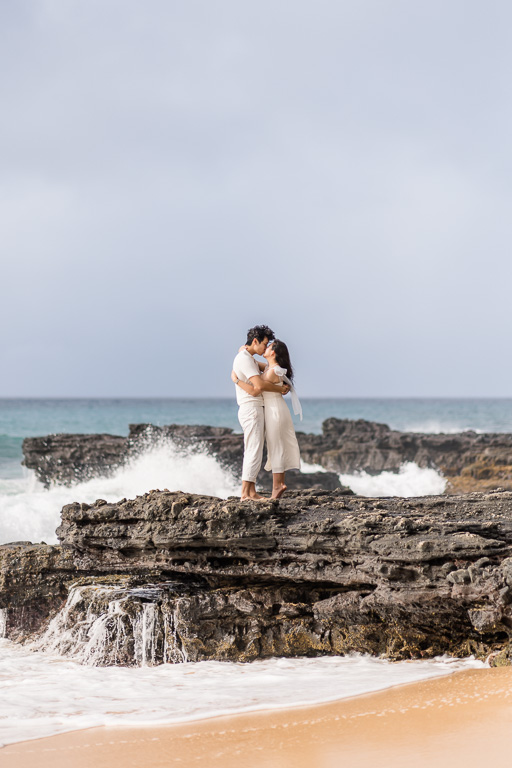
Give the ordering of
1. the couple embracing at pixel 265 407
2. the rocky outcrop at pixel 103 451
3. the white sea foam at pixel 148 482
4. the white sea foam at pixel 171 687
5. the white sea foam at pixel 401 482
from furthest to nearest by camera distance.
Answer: the white sea foam at pixel 401 482, the rocky outcrop at pixel 103 451, the white sea foam at pixel 148 482, the couple embracing at pixel 265 407, the white sea foam at pixel 171 687

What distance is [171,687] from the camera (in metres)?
4.59

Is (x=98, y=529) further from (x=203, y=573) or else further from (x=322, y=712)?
(x=322, y=712)

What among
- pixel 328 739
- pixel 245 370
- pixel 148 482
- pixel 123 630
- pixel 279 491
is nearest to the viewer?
pixel 328 739

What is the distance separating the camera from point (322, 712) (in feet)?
13.0

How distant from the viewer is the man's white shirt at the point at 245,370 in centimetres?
603

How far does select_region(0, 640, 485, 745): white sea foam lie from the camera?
4.06 metres

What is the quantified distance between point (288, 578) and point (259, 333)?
7.08ft

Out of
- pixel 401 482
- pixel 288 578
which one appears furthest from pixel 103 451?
pixel 288 578

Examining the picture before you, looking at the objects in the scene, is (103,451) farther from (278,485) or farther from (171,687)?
(171,687)

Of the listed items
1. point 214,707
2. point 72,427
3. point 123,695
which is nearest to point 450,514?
point 214,707

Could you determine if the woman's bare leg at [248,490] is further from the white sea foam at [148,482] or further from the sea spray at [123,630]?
the white sea foam at [148,482]

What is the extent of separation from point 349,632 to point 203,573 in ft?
3.88

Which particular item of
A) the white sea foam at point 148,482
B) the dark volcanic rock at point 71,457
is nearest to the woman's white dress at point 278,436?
the white sea foam at point 148,482

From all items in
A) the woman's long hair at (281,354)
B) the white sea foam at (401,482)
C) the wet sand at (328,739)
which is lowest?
the white sea foam at (401,482)
